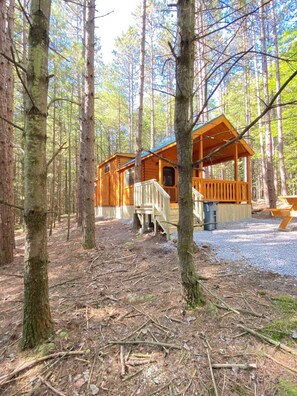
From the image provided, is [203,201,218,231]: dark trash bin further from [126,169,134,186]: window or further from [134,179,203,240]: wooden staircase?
Answer: [126,169,134,186]: window

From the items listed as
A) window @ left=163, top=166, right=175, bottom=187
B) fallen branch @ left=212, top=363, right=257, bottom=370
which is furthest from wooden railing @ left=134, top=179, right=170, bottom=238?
window @ left=163, top=166, right=175, bottom=187

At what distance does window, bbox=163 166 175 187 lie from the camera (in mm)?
12758

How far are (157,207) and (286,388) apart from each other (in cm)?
546

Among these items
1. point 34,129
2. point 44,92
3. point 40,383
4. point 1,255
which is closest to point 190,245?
point 40,383

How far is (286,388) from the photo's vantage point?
151 cm

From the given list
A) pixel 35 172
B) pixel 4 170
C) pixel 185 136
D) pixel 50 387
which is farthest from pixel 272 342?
pixel 4 170

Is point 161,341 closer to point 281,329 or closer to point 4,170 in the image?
point 281,329

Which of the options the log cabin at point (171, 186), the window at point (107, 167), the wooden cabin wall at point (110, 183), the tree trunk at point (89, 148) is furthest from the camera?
the window at point (107, 167)

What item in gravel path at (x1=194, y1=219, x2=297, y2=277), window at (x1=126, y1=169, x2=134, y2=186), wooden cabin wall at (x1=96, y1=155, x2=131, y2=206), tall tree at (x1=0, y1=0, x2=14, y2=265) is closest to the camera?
gravel path at (x1=194, y1=219, x2=297, y2=277)

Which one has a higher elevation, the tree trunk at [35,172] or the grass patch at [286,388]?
the tree trunk at [35,172]

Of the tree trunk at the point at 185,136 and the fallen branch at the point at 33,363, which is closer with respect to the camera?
the fallen branch at the point at 33,363

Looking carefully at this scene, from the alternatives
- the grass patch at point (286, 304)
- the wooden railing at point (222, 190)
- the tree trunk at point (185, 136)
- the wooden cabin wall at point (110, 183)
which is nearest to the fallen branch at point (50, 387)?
the tree trunk at point (185, 136)

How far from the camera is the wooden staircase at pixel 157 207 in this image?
6406mm

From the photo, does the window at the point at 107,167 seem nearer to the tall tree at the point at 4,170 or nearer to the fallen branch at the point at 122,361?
the tall tree at the point at 4,170
